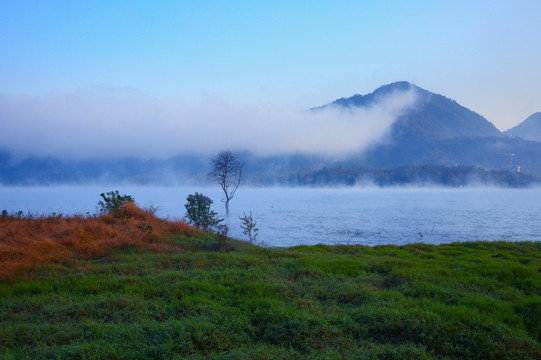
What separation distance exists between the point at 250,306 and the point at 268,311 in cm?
50

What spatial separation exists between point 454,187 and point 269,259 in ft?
551

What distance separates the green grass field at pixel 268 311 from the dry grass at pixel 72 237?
2.25 ft

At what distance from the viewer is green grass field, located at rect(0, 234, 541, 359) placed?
17.8 feet

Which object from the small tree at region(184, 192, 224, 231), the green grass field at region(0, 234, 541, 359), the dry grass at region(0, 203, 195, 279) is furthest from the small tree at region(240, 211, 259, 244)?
the green grass field at region(0, 234, 541, 359)

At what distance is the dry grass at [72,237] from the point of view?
1005 centimetres

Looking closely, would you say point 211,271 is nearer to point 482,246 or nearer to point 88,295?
point 88,295

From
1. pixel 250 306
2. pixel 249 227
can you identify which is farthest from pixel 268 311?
pixel 249 227

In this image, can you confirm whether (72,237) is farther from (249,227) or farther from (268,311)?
(268,311)

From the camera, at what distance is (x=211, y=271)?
954 centimetres

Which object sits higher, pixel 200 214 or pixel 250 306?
pixel 200 214

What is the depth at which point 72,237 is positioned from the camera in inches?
476

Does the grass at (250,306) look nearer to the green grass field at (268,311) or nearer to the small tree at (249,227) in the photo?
the green grass field at (268,311)

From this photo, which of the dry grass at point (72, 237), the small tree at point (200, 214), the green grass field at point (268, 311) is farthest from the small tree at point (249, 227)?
the green grass field at point (268, 311)

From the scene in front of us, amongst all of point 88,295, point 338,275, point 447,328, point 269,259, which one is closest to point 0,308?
point 88,295
